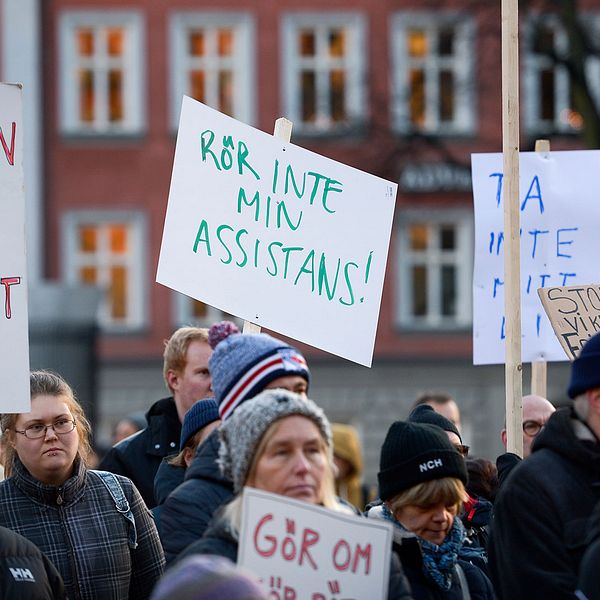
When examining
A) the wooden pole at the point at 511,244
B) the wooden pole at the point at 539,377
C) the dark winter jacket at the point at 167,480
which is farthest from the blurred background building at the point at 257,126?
the dark winter jacket at the point at 167,480

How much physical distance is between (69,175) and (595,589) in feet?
74.7

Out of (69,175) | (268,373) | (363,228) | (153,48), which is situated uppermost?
(153,48)

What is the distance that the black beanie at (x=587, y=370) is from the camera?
4.04 m

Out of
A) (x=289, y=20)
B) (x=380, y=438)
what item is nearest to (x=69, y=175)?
(x=289, y=20)

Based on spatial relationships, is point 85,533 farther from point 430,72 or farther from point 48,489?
point 430,72

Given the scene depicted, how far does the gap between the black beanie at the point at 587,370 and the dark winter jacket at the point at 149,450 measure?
7.32 feet

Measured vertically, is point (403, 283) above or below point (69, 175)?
below

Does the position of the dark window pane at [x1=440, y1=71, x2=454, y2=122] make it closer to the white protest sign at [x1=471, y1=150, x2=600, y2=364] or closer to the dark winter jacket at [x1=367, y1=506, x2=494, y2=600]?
the white protest sign at [x1=471, y1=150, x2=600, y2=364]

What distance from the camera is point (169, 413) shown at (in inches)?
239

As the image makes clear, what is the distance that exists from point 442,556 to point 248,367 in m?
0.78

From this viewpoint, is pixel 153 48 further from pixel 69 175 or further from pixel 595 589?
pixel 595 589

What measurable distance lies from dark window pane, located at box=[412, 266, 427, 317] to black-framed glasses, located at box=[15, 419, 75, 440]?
21.1m

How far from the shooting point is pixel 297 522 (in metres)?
3.54

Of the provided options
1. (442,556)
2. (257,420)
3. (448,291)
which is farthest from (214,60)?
(257,420)
